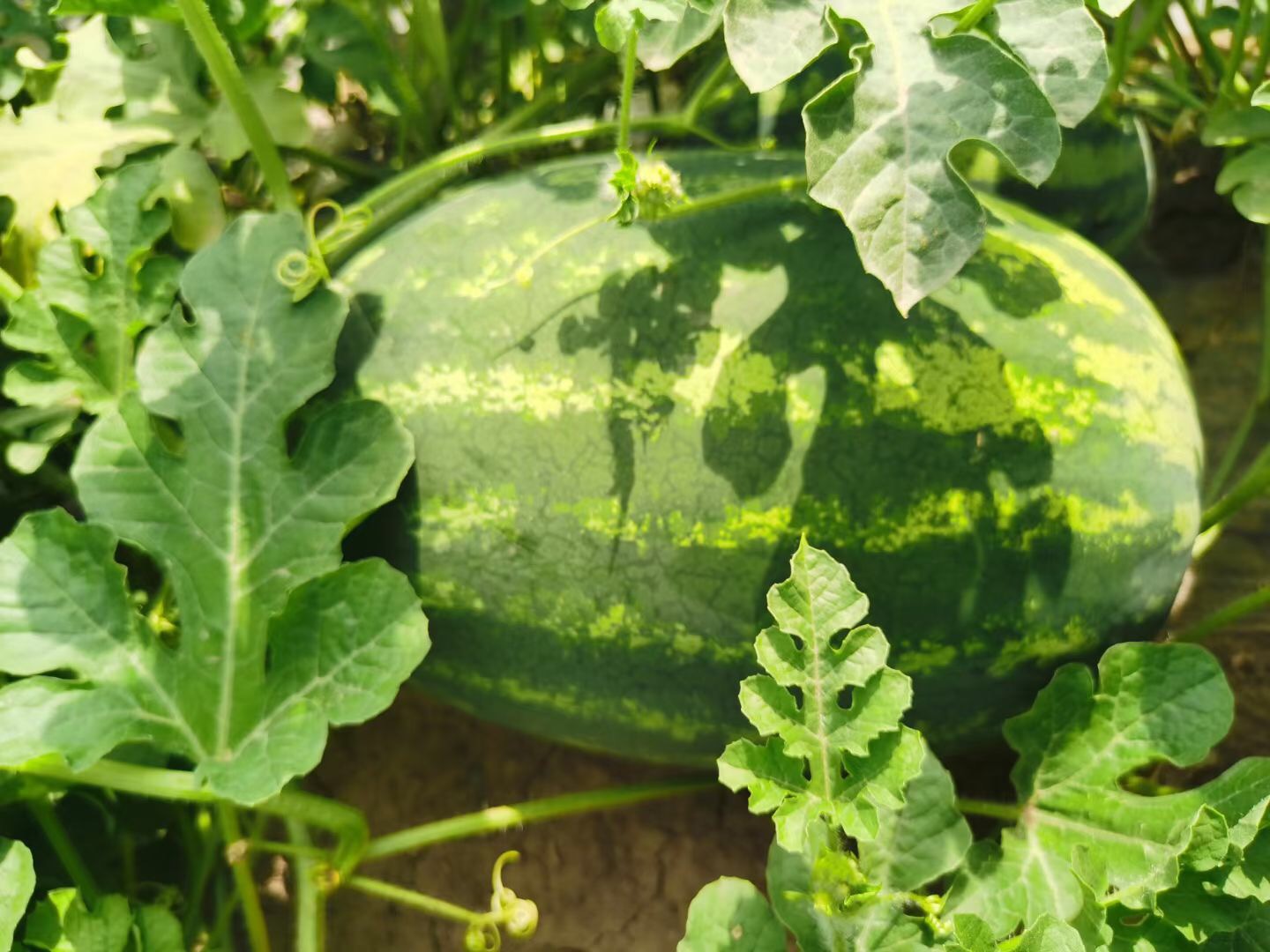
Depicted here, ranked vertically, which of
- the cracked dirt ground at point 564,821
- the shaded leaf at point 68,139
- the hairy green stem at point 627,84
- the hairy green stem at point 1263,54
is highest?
the hairy green stem at point 627,84

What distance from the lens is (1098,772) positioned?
1.50m

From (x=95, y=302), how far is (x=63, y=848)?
0.70 meters

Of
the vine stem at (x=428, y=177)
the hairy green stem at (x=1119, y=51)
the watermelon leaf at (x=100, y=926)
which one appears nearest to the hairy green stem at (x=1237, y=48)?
the hairy green stem at (x=1119, y=51)

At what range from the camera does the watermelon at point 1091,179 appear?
1828 mm

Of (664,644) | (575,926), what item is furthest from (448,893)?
(664,644)

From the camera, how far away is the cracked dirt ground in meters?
1.80

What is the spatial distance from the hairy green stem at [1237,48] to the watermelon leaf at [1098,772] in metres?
0.79

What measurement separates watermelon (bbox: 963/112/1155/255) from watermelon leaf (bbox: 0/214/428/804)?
96 cm

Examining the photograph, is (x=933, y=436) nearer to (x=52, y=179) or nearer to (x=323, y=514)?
(x=323, y=514)

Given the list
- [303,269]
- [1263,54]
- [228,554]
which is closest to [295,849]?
[228,554]

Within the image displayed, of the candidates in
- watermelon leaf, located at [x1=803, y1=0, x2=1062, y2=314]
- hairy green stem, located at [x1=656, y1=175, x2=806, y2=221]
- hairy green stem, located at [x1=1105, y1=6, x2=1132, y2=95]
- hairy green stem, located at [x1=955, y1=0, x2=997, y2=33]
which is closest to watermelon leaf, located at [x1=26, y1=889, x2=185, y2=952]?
hairy green stem, located at [x1=656, y1=175, x2=806, y2=221]

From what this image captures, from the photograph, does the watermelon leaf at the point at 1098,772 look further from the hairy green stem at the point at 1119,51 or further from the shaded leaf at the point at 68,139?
the shaded leaf at the point at 68,139

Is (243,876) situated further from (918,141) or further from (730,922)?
(918,141)

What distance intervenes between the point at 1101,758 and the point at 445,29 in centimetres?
152
